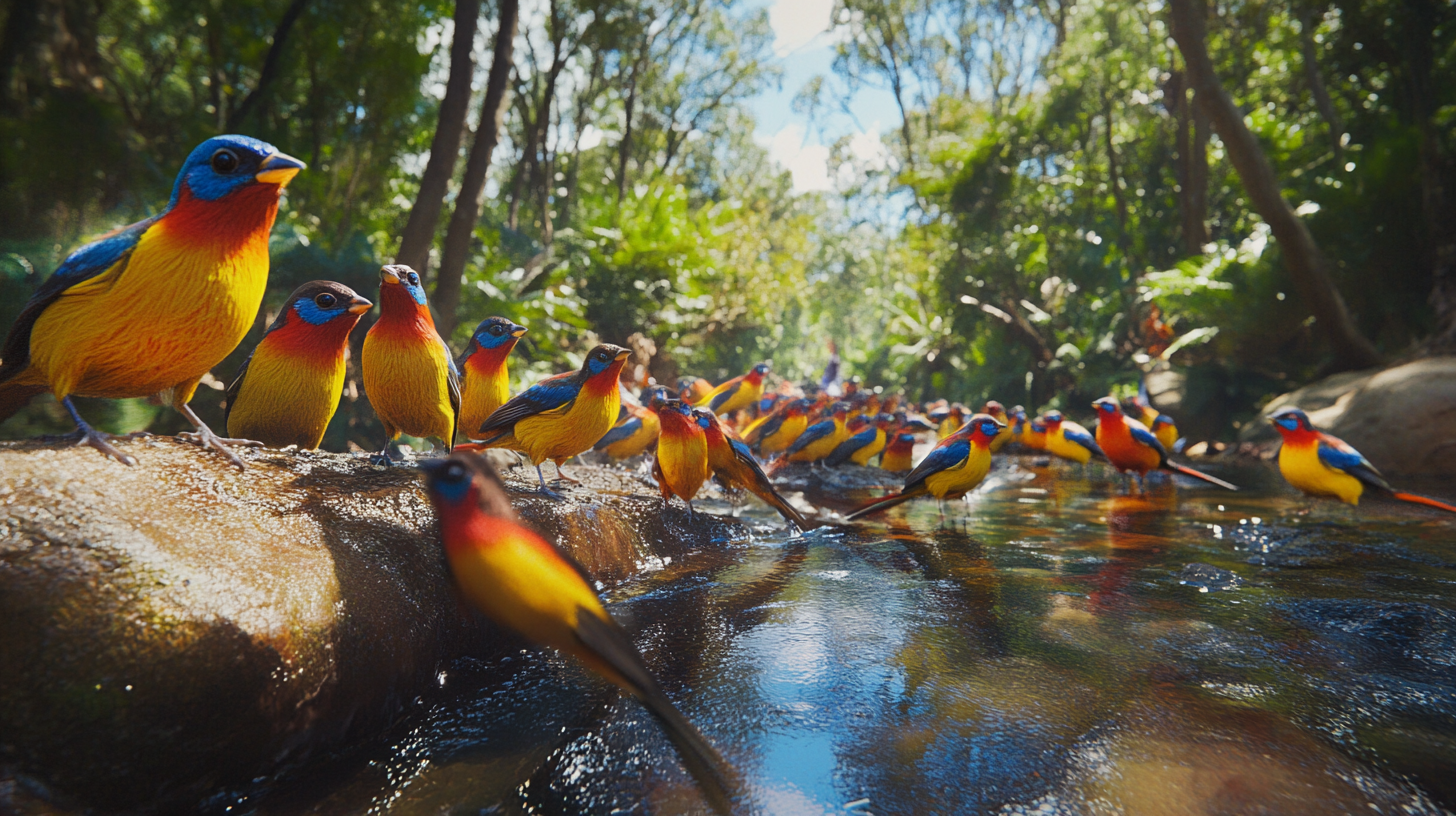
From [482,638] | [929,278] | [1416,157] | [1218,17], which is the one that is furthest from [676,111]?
[482,638]

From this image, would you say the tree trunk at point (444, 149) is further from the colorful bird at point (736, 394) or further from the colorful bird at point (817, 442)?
the colorful bird at point (817, 442)

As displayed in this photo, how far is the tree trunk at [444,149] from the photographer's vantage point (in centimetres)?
838

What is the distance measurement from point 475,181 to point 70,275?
7114mm

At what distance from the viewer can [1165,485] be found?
8.84 m

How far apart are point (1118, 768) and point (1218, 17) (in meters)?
20.6

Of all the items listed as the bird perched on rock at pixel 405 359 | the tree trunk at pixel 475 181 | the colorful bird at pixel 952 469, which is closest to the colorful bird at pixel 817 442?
the colorful bird at pixel 952 469

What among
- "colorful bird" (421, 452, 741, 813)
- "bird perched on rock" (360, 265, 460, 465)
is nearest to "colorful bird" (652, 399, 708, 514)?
"bird perched on rock" (360, 265, 460, 465)

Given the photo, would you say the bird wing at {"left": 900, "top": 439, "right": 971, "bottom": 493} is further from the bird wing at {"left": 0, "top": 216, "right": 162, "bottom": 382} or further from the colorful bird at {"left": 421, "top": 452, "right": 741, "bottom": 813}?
the bird wing at {"left": 0, "top": 216, "right": 162, "bottom": 382}

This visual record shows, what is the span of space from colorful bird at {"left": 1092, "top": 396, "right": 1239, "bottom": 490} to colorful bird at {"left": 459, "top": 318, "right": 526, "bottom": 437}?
649 cm

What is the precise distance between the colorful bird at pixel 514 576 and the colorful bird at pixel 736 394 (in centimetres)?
965

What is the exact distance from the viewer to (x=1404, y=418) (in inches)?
341

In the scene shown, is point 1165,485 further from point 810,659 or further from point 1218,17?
point 1218,17

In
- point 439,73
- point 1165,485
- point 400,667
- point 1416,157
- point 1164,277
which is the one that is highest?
point 439,73

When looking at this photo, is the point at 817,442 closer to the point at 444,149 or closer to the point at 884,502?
the point at 884,502
